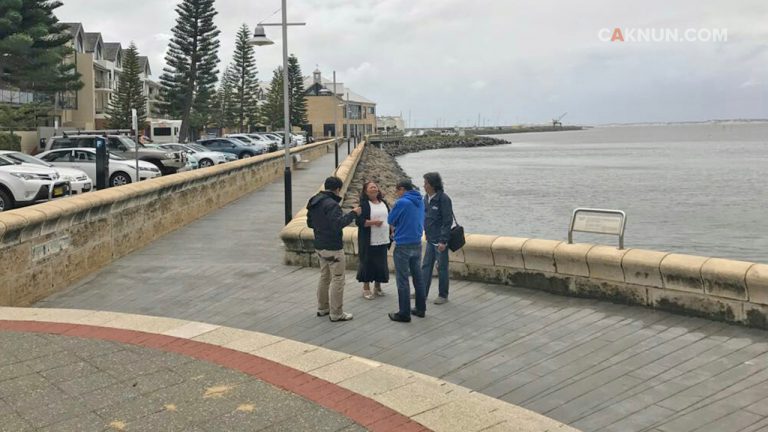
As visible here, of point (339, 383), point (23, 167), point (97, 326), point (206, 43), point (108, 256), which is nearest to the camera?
point (339, 383)

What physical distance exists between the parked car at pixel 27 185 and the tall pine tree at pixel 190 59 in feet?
153

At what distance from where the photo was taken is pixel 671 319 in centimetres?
696

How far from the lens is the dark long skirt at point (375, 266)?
7.63 metres

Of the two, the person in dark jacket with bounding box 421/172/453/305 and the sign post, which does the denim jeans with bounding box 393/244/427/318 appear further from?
the sign post

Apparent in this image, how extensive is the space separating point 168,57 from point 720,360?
64959 millimetres

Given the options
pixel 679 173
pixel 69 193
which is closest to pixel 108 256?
pixel 69 193

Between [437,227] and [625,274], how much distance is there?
209 cm

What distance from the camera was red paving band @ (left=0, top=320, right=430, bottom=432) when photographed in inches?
173

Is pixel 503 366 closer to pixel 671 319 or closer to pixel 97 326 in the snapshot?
pixel 671 319

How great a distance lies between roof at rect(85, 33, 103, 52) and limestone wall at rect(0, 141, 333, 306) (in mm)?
60253

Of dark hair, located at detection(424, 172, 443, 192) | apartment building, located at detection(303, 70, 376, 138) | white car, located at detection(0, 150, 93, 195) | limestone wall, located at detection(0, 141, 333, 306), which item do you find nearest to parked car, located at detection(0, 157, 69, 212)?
white car, located at detection(0, 150, 93, 195)

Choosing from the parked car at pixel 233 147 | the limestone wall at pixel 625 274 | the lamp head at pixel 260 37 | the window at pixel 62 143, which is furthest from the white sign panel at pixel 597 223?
the parked car at pixel 233 147

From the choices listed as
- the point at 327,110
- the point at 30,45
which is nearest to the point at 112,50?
the point at 30,45

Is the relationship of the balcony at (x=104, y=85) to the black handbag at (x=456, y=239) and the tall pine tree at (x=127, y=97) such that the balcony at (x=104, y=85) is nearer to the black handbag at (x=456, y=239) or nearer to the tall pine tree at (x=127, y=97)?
the tall pine tree at (x=127, y=97)
